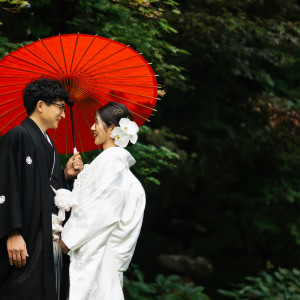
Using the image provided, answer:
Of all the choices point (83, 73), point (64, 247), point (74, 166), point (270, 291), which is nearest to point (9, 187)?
point (64, 247)

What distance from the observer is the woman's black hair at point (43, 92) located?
9.73 ft

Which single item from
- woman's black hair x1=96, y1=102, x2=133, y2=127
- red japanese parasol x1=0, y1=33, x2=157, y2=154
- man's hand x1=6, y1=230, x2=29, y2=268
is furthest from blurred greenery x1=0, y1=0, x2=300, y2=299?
man's hand x1=6, y1=230, x2=29, y2=268

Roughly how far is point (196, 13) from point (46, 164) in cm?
371

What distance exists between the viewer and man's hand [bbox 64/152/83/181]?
3246 mm

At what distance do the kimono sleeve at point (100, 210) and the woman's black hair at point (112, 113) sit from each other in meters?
0.27

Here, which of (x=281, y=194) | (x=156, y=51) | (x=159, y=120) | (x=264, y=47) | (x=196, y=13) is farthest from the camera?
(x=159, y=120)

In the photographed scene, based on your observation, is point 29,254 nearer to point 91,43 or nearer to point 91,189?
point 91,189

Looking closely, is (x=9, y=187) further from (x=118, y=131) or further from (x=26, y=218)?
(x=118, y=131)

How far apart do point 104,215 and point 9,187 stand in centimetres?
57

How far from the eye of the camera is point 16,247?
8.91 ft

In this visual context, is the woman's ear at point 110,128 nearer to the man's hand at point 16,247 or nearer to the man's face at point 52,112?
the man's face at point 52,112

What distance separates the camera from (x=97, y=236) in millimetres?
2809

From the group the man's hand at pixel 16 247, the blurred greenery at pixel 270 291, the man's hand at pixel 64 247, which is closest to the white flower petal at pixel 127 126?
the man's hand at pixel 64 247

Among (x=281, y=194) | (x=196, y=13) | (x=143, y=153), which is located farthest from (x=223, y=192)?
(x=143, y=153)
